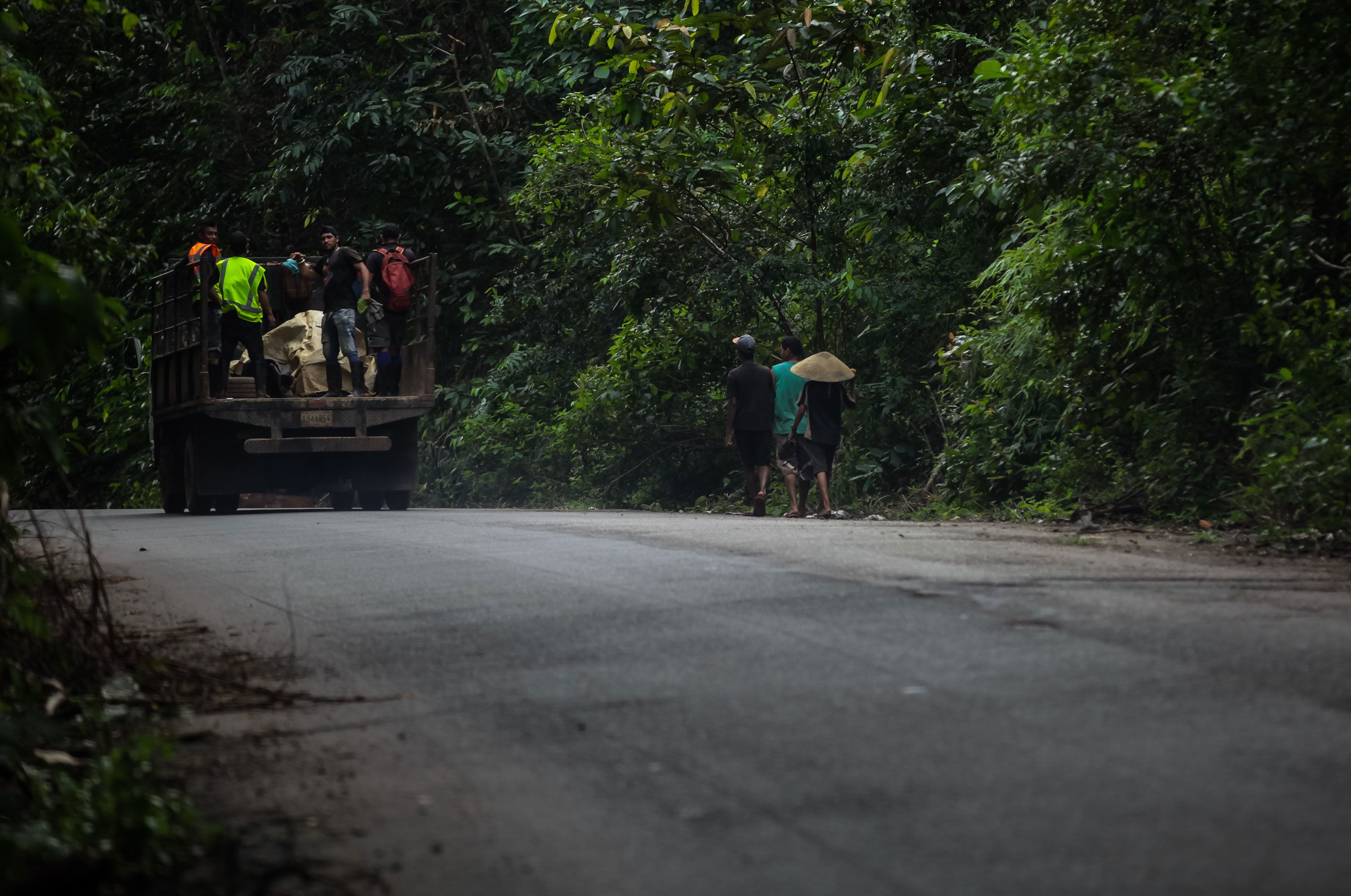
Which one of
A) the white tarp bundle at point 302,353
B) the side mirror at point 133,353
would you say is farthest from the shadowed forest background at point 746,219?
the white tarp bundle at point 302,353

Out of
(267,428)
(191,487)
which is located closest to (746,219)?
(267,428)

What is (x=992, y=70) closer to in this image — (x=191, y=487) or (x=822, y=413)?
(x=822, y=413)

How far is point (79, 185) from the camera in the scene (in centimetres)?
2766

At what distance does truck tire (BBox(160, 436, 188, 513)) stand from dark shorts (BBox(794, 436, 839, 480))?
737cm

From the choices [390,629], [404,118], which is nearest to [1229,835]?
[390,629]

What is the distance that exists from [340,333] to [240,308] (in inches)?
45.3

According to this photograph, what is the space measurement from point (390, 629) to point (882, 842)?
391 centimetres

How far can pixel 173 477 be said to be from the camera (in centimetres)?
1916

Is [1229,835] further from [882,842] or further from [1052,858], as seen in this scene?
[882,842]

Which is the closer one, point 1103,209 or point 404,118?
point 1103,209

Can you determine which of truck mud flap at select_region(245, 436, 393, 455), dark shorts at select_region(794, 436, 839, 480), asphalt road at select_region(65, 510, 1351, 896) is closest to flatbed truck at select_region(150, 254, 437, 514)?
truck mud flap at select_region(245, 436, 393, 455)

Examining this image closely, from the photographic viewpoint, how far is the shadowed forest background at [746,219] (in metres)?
11.3

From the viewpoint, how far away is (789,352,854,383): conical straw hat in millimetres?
17344

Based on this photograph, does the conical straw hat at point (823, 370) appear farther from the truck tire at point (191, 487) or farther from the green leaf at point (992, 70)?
the truck tire at point (191, 487)
